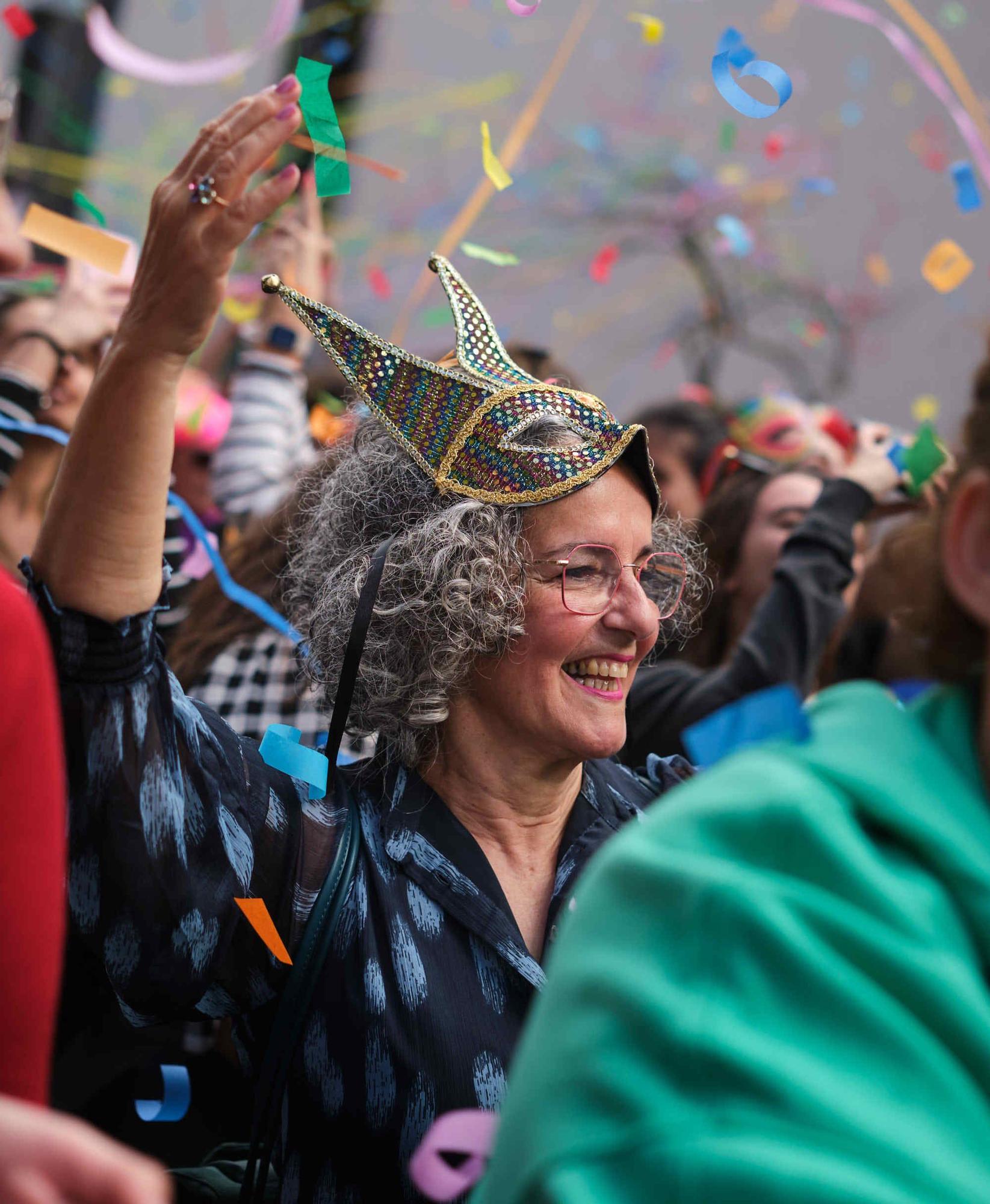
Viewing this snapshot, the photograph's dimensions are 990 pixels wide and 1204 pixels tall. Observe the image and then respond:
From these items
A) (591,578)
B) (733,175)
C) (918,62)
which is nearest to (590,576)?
(591,578)

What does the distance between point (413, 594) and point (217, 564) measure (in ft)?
2.84

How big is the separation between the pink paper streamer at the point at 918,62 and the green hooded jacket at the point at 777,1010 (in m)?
5.75

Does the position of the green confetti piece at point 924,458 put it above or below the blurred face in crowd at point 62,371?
above

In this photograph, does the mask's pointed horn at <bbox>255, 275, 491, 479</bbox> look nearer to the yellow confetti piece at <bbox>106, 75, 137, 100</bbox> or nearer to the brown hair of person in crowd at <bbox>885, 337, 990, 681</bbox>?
the brown hair of person in crowd at <bbox>885, 337, 990, 681</bbox>

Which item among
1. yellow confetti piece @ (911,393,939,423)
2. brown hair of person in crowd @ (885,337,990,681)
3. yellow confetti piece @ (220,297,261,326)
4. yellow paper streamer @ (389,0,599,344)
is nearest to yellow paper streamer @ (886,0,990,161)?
yellow confetti piece @ (911,393,939,423)

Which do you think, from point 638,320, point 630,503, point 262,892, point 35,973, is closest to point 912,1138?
point 35,973

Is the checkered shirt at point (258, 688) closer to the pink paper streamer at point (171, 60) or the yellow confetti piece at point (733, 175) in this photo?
the pink paper streamer at point (171, 60)

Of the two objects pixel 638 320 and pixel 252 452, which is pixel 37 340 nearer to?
pixel 252 452

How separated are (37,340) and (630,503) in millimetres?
1695

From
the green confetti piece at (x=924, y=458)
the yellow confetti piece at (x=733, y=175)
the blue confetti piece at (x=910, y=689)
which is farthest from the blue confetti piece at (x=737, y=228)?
the blue confetti piece at (x=910, y=689)

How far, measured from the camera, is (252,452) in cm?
340

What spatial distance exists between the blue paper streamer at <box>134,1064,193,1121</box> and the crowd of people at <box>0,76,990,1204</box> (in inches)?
2.8

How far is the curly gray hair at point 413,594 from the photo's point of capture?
192cm

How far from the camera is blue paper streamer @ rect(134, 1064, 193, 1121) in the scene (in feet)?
7.06
